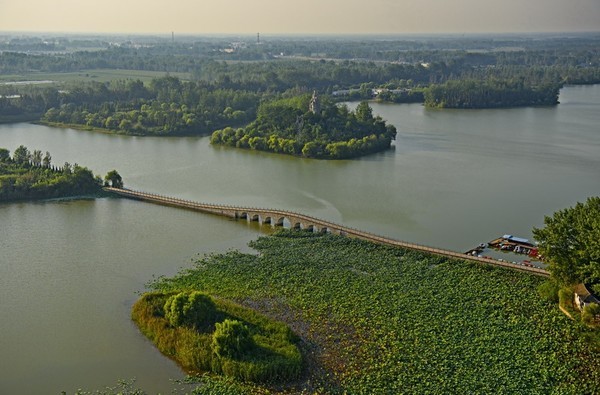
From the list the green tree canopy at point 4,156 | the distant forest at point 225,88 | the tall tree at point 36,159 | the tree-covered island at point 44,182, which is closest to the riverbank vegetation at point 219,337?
the tree-covered island at point 44,182

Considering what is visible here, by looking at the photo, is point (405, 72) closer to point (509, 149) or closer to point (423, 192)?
point (509, 149)

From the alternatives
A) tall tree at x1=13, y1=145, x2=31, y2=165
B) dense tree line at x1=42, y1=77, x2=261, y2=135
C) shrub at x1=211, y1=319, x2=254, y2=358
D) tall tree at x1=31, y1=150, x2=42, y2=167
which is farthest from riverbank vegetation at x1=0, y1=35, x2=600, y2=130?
shrub at x1=211, y1=319, x2=254, y2=358

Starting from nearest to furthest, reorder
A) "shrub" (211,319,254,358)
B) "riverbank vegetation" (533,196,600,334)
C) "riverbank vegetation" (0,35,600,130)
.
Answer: "shrub" (211,319,254,358) → "riverbank vegetation" (533,196,600,334) → "riverbank vegetation" (0,35,600,130)

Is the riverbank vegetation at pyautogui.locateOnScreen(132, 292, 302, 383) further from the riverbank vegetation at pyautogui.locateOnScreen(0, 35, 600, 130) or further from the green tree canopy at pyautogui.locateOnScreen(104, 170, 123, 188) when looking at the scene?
the riverbank vegetation at pyautogui.locateOnScreen(0, 35, 600, 130)

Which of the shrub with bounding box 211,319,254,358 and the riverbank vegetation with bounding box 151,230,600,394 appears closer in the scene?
the riverbank vegetation with bounding box 151,230,600,394

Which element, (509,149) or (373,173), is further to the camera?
(509,149)

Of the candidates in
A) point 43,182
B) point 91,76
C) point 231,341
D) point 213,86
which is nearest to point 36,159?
point 43,182

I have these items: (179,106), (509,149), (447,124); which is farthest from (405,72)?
(509,149)
